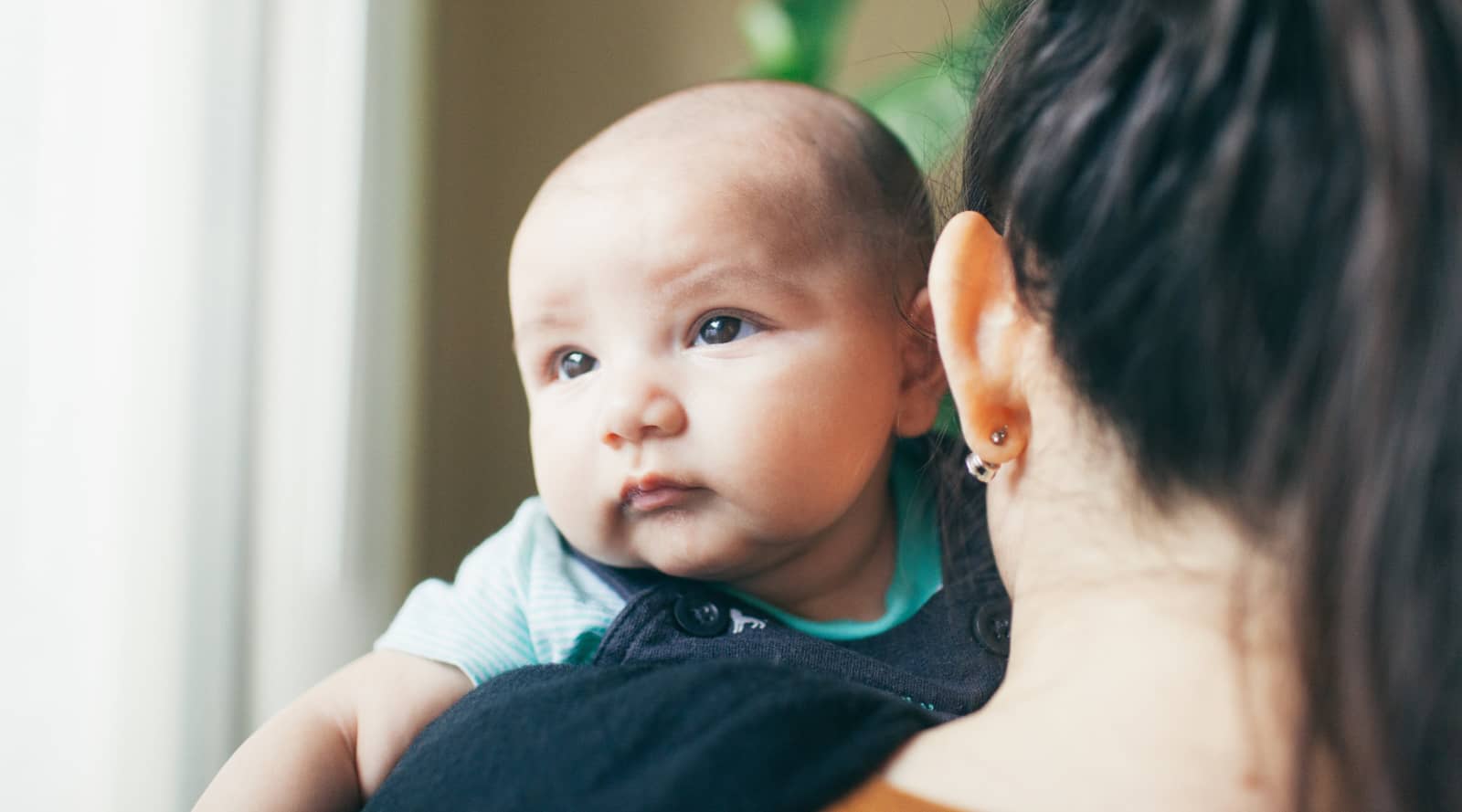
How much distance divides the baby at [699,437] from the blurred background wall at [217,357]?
0.19m

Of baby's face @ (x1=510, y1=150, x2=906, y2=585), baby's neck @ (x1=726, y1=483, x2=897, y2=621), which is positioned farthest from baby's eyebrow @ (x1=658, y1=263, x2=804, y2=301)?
baby's neck @ (x1=726, y1=483, x2=897, y2=621)

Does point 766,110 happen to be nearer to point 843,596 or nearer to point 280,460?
point 843,596

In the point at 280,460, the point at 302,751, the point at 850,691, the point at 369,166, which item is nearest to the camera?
the point at 850,691

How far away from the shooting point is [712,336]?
92cm

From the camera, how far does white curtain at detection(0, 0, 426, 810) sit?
2.83ft

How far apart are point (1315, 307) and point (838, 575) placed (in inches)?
23.2

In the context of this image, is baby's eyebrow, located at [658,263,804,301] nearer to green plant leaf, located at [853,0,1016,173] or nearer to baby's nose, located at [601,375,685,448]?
baby's nose, located at [601,375,685,448]

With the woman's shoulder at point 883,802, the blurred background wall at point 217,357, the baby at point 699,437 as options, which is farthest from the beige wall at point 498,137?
the woman's shoulder at point 883,802

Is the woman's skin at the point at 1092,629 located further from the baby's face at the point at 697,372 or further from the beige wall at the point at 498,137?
the beige wall at the point at 498,137

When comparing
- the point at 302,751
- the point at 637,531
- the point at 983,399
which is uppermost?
the point at 983,399

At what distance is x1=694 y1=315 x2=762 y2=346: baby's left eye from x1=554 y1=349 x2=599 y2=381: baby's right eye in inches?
3.7

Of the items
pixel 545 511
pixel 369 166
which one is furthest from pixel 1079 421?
pixel 369 166

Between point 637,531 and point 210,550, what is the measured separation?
0.43 m

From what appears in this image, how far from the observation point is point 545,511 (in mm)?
1056
